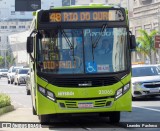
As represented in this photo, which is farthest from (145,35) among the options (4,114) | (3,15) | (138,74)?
(3,15)

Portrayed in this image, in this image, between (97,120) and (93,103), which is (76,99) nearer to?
(93,103)

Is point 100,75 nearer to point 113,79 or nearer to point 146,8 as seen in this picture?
point 113,79

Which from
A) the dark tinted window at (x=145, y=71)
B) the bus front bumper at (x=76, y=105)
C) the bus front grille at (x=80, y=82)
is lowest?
the dark tinted window at (x=145, y=71)

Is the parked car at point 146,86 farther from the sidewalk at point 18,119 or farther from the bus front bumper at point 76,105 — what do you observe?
the bus front bumper at point 76,105

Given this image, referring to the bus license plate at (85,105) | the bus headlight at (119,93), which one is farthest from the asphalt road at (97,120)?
the bus headlight at (119,93)

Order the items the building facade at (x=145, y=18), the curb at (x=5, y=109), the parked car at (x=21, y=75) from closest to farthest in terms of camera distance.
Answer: the curb at (x=5, y=109) < the parked car at (x=21, y=75) < the building facade at (x=145, y=18)

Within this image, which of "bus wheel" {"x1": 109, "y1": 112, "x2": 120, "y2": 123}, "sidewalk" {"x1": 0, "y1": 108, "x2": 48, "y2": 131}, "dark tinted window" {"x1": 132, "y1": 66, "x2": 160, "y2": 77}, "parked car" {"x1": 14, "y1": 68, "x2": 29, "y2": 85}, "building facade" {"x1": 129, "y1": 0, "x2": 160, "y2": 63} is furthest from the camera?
"building facade" {"x1": 129, "y1": 0, "x2": 160, "y2": 63}

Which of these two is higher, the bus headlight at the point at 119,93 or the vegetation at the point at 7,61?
the bus headlight at the point at 119,93

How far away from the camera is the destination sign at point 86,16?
53.7 ft

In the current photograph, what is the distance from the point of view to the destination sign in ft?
53.7

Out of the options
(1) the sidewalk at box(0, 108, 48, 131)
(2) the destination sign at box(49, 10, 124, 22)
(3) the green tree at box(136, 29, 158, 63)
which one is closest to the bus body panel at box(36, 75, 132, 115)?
(1) the sidewalk at box(0, 108, 48, 131)

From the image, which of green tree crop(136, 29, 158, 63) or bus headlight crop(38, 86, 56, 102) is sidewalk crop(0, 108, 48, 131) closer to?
bus headlight crop(38, 86, 56, 102)

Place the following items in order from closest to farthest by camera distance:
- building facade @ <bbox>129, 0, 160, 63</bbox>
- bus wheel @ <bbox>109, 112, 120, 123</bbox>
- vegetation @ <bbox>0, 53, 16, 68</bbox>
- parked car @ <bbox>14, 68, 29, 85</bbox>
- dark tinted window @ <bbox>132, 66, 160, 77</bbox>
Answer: bus wheel @ <bbox>109, 112, 120, 123</bbox> → dark tinted window @ <bbox>132, 66, 160, 77</bbox> → parked car @ <bbox>14, 68, 29, 85</bbox> → building facade @ <bbox>129, 0, 160, 63</bbox> → vegetation @ <bbox>0, 53, 16, 68</bbox>

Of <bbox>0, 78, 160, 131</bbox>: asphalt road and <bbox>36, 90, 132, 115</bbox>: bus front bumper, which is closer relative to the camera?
<bbox>36, 90, 132, 115</bbox>: bus front bumper
